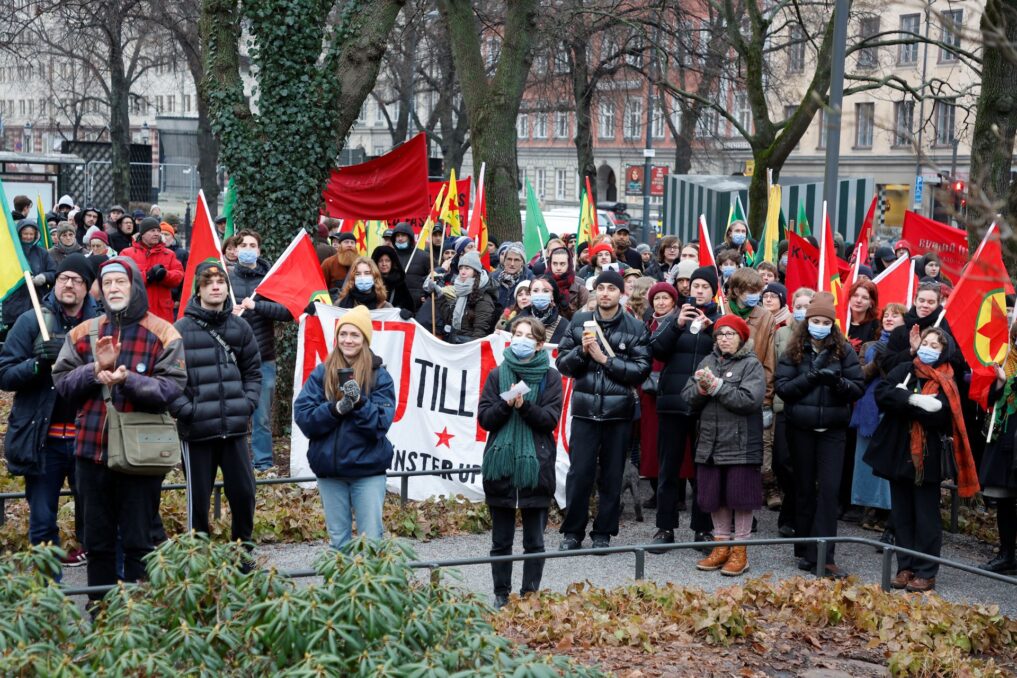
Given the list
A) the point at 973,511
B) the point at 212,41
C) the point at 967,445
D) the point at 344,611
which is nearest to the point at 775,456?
the point at 967,445

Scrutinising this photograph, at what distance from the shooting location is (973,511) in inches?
441

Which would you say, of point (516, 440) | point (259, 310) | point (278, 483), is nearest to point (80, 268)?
point (278, 483)

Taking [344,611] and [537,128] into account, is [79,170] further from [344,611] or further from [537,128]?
[537,128]

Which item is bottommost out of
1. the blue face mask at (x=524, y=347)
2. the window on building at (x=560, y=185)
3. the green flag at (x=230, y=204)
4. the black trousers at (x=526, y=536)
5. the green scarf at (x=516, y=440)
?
the black trousers at (x=526, y=536)

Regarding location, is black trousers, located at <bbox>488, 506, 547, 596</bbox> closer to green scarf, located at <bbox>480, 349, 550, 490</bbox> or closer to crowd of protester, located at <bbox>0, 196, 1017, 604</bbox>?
crowd of protester, located at <bbox>0, 196, 1017, 604</bbox>

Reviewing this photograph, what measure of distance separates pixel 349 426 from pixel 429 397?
3419 mm

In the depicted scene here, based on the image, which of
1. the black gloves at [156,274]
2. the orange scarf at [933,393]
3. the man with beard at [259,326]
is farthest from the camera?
the black gloves at [156,274]

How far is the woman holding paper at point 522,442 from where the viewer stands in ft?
26.1

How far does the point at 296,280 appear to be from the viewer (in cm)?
1109

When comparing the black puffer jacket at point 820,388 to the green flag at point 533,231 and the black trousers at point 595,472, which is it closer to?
the black trousers at point 595,472

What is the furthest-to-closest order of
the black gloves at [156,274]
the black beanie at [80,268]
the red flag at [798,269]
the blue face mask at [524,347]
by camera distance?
the red flag at [798,269], the black gloves at [156,274], the blue face mask at [524,347], the black beanie at [80,268]

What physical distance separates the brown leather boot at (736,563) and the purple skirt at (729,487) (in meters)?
0.28

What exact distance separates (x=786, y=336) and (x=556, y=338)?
1741mm

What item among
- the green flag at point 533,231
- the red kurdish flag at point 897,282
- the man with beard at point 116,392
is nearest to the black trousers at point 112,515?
the man with beard at point 116,392
